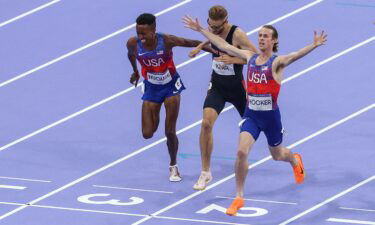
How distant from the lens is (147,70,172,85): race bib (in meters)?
17.4

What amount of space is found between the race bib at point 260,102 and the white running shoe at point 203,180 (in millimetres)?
1376

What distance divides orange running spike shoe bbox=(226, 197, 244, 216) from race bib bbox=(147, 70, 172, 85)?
215cm

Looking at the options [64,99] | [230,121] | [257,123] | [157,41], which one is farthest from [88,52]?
[257,123]

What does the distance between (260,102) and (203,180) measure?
1.52 meters

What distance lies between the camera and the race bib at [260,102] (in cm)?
1619

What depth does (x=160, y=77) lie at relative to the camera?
17.4 metres

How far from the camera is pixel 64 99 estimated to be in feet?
67.0

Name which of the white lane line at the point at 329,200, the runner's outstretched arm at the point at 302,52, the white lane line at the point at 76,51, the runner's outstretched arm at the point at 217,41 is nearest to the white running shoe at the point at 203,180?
the white lane line at the point at 329,200

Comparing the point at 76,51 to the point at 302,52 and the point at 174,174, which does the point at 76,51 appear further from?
the point at 302,52

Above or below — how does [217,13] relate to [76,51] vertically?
below

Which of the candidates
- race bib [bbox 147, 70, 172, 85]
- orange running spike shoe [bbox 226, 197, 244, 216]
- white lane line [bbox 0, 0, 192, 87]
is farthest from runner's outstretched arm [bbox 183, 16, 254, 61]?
white lane line [bbox 0, 0, 192, 87]

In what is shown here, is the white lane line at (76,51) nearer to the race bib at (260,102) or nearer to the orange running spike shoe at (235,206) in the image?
the race bib at (260,102)

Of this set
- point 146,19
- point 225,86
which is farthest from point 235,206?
point 146,19

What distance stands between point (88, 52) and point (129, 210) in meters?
5.74
